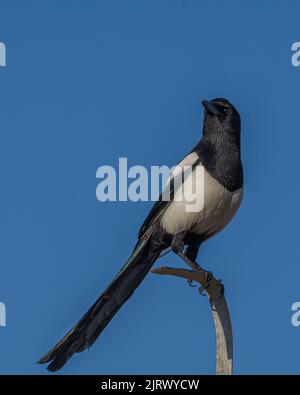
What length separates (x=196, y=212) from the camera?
8.13 meters

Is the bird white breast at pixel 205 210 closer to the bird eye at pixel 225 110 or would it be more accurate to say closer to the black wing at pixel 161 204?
the black wing at pixel 161 204

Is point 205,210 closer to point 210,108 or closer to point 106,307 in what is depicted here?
point 210,108

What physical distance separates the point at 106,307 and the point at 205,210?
964 mm

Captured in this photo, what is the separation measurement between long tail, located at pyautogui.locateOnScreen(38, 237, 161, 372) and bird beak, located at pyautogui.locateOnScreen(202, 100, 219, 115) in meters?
1.03

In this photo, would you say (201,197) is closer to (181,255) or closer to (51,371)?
(181,255)

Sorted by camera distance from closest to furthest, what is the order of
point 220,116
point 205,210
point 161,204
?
1. point 205,210
2. point 161,204
3. point 220,116

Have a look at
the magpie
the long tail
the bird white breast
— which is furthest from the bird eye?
the long tail

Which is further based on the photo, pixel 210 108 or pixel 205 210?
pixel 210 108

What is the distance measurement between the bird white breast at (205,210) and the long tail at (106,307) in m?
0.23

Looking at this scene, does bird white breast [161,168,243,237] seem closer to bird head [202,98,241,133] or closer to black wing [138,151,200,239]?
black wing [138,151,200,239]

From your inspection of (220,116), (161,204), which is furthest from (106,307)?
(220,116)

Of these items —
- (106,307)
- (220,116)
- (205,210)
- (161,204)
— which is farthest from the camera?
(220,116)
